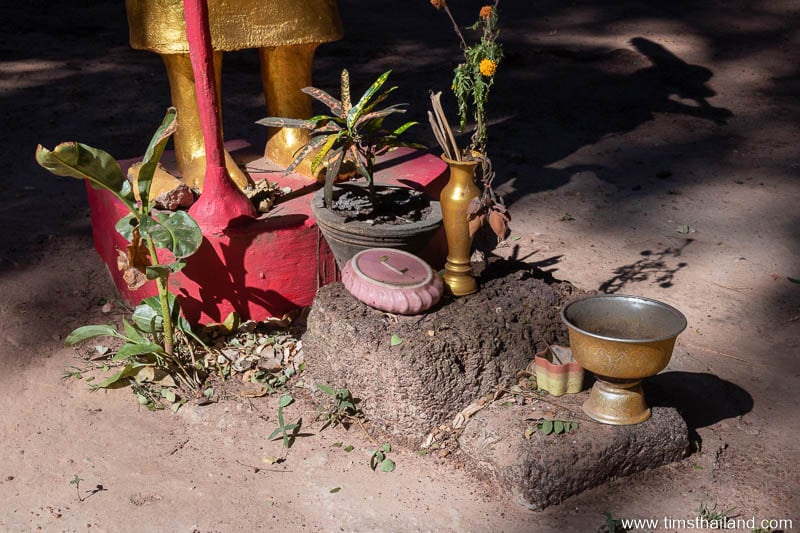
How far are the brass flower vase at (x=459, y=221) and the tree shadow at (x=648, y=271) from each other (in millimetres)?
1112

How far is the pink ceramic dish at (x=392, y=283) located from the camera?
3.05 meters

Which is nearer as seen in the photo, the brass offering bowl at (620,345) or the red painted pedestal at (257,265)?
the brass offering bowl at (620,345)

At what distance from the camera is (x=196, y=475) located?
2.96m

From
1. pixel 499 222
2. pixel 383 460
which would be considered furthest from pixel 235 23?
pixel 383 460

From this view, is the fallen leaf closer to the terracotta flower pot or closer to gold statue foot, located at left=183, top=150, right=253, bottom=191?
gold statue foot, located at left=183, top=150, right=253, bottom=191

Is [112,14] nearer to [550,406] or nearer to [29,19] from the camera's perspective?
[29,19]

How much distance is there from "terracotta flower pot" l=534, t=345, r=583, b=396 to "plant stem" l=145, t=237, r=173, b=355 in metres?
1.40

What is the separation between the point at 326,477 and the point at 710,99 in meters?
5.14

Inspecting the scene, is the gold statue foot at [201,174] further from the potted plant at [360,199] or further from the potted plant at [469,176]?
the potted plant at [469,176]

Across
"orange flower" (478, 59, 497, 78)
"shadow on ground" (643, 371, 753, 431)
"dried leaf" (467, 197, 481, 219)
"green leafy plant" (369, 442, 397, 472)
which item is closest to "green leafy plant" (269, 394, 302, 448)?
"green leafy plant" (369, 442, 397, 472)

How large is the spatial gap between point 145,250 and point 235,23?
100 centimetres

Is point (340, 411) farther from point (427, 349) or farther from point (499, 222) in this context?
point (499, 222)

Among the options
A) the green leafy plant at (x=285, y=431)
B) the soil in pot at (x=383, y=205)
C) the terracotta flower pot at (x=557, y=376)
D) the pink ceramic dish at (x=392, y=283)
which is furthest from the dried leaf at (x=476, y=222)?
the green leafy plant at (x=285, y=431)

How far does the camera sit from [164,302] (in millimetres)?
3295
